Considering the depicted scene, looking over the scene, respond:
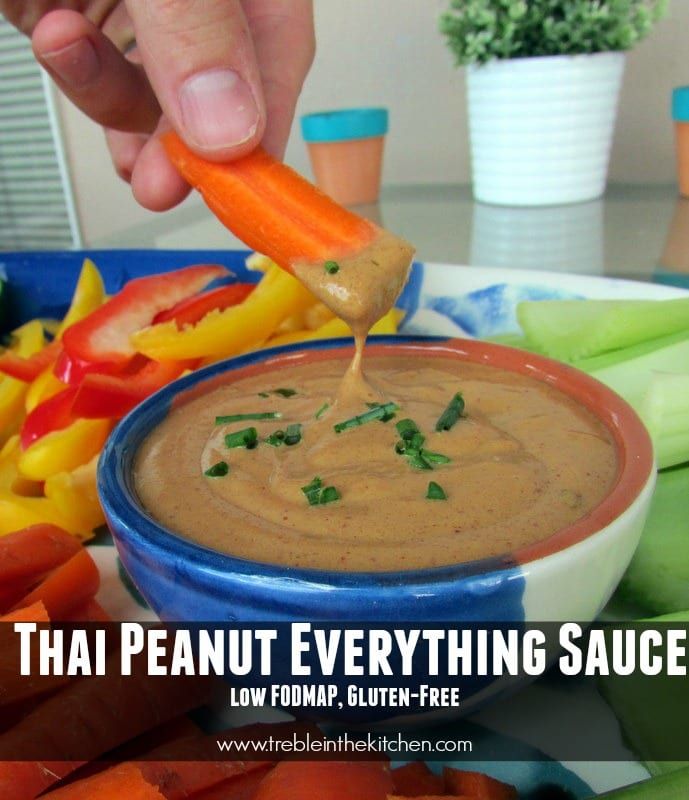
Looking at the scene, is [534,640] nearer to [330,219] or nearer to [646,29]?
[330,219]

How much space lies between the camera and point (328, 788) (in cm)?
84

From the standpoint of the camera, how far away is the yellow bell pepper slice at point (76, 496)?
1.36 metres

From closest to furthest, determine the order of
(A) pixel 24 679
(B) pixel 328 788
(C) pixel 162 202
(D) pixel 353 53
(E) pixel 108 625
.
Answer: (B) pixel 328 788 → (A) pixel 24 679 → (E) pixel 108 625 → (C) pixel 162 202 → (D) pixel 353 53

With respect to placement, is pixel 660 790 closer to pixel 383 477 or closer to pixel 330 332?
pixel 383 477

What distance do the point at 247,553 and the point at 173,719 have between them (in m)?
0.31

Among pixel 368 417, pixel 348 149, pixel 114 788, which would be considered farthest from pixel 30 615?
pixel 348 149

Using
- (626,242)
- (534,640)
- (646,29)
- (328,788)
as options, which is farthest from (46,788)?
(646,29)

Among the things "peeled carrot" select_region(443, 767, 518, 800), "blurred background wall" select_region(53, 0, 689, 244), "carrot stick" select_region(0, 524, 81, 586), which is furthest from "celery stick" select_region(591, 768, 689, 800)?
"blurred background wall" select_region(53, 0, 689, 244)

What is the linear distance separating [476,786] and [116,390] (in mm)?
920

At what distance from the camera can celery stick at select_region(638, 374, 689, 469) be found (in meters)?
1.22

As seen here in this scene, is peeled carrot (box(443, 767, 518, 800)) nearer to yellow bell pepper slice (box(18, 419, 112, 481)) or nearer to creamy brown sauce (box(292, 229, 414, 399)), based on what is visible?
creamy brown sauce (box(292, 229, 414, 399))

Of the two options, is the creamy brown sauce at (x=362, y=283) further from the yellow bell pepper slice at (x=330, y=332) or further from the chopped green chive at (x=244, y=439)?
the yellow bell pepper slice at (x=330, y=332)

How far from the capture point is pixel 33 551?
3.75 feet

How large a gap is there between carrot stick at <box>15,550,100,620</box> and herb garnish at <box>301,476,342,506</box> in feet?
1.26
